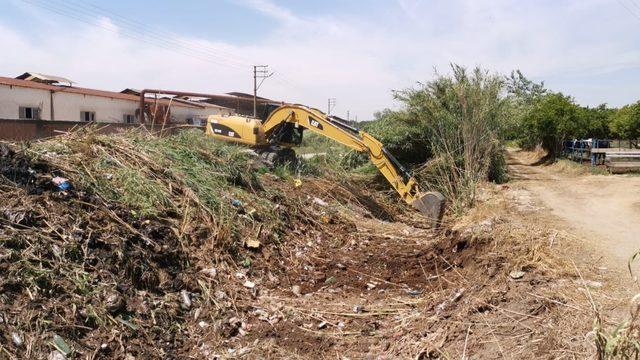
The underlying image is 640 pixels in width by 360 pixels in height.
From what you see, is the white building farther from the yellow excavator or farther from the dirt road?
the dirt road

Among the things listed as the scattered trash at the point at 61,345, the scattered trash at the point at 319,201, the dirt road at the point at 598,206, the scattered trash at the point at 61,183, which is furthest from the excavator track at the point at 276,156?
the scattered trash at the point at 61,345

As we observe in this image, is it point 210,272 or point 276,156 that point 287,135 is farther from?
point 210,272

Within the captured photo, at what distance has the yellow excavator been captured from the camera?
9.70 meters

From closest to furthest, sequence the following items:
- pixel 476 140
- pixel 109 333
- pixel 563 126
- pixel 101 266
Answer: pixel 109 333
pixel 101 266
pixel 476 140
pixel 563 126

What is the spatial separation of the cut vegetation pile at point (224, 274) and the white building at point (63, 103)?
12.4m

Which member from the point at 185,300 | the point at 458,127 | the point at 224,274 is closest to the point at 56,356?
the point at 185,300

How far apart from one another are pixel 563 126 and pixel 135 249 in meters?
21.1

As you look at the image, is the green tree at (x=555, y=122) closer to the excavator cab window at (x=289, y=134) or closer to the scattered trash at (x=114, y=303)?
the excavator cab window at (x=289, y=134)

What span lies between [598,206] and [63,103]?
22.9 meters

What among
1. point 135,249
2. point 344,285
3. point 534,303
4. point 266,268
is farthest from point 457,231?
point 135,249

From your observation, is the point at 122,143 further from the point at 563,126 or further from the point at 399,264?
the point at 563,126

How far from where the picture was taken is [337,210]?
32.7 feet

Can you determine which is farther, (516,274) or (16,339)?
(516,274)

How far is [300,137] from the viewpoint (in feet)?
39.9
